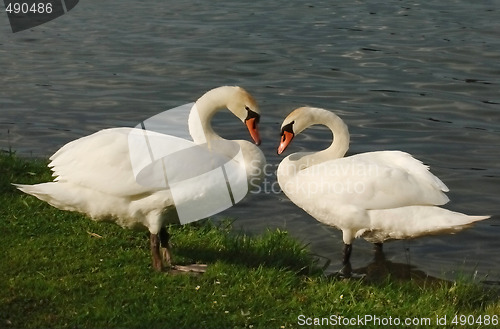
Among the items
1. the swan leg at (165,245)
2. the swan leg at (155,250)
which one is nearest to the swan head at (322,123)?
the swan leg at (165,245)

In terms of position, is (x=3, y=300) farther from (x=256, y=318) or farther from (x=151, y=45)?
(x=151, y=45)

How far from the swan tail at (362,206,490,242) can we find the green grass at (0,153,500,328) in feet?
1.46

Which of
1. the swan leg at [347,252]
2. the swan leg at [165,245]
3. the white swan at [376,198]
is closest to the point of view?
the swan leg at [165,245]

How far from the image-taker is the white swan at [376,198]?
6586 mm

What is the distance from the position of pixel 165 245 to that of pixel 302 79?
24.3 ft

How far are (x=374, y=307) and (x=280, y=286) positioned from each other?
0.67m

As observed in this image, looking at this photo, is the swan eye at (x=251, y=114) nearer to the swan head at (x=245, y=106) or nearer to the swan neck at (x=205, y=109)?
the swan head at (x=245, y=106)

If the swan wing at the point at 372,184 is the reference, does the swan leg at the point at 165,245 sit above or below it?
below

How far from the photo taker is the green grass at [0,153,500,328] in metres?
5.31

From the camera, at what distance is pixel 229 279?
5.96 metres

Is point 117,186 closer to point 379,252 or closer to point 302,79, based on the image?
point 379,252

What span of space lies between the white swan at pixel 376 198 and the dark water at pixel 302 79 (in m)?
0.82

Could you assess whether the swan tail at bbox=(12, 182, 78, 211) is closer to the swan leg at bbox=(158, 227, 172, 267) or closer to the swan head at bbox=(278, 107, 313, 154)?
the swan leg at bbox=(158, 227, 172, 267)

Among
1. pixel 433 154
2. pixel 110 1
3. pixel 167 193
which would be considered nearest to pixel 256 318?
pixel 167 193
